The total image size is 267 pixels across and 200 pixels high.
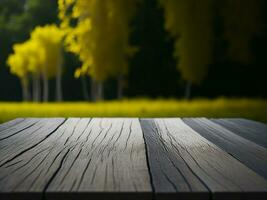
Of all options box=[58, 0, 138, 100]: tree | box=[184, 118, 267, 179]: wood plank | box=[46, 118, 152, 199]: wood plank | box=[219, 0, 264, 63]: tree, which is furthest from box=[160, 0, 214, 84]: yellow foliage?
box=[46, 118, 152, 199]: wood plank

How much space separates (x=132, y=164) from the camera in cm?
160

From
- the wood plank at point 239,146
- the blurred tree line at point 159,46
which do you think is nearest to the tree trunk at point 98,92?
the blurred tree line at point 159,46

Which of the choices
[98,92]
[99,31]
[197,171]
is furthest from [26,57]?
[197,171]

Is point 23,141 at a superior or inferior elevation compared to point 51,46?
inferior

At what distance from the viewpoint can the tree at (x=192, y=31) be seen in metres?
13.7

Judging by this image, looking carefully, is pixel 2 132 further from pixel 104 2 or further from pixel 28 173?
pixel 104 2

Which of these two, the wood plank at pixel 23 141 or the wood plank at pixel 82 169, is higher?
the wood plank at pixel 82 169

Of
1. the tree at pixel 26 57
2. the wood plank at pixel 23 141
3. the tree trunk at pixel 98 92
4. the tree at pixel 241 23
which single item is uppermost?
the tree at pixel 241 23

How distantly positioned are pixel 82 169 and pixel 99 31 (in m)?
11.6

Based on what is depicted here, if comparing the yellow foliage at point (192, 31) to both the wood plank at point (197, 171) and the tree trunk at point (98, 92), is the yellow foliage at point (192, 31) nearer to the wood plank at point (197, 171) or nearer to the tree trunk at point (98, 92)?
the tree trunk at point (98, 92)

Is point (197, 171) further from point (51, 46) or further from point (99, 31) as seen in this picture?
Result: point (51, 46)

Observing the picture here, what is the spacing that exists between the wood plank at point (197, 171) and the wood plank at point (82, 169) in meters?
0.05

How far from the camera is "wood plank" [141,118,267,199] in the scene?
1.18m

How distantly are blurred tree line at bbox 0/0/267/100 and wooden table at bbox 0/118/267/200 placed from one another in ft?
33.1
